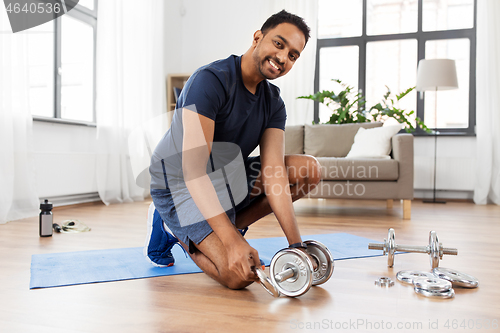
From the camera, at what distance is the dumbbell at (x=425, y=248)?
1.47m

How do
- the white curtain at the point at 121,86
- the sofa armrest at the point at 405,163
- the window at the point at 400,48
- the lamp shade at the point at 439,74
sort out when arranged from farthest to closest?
the window at the point at 400,48 → the lamp shade at the point at 439,74 → the white curtain at the point at 121,86 → the sofa armrest at the point at 405,163

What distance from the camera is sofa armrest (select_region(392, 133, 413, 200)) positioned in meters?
3.17

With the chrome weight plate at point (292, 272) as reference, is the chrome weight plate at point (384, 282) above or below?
below

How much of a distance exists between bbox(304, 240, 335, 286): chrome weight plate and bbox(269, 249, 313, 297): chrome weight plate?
16 centimetres

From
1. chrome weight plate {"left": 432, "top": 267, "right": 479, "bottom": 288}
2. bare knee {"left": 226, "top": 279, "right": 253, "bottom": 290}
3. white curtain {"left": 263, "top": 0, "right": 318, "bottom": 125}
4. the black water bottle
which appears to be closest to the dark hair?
bare knee {"left": 226, "top": 279, "right": 253, "bottom": 290}

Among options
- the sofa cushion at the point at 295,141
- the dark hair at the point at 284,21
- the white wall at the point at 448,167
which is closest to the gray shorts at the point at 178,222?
the dark hair at the point at 284,21

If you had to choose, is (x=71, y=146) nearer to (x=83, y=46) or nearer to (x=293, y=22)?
(x=83, y=46)

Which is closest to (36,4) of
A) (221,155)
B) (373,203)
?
(221,155)

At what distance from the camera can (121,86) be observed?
406 centimetres

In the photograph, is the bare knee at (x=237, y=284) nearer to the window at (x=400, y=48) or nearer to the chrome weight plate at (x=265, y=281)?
the chrome weight plate at (x=265, y=281)

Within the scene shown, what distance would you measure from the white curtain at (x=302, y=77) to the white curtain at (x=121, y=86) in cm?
152

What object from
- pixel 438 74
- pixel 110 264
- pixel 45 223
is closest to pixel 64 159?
pixel 45 223

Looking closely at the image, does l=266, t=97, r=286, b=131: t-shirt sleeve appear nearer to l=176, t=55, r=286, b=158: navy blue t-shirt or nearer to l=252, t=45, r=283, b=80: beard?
l=176, t=55, r=286, b=158: navy blue t-shirt

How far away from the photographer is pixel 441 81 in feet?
13.6
